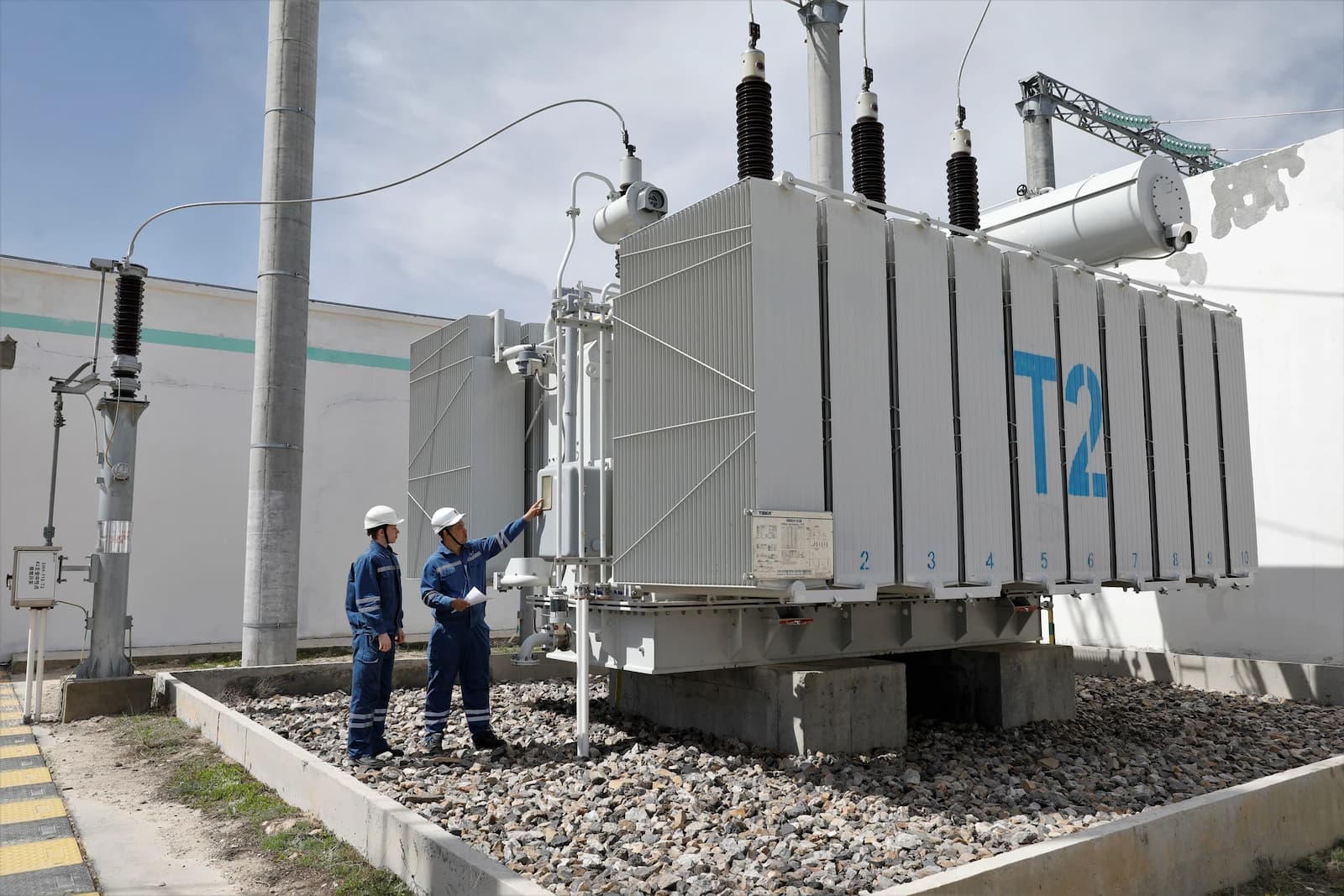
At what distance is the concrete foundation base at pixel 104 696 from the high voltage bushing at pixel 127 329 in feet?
9.84

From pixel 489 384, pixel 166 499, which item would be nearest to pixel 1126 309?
pixel 489 384

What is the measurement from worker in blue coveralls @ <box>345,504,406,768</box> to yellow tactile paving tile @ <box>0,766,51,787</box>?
2398 mm

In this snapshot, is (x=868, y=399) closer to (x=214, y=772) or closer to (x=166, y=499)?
(x=214, y=772)

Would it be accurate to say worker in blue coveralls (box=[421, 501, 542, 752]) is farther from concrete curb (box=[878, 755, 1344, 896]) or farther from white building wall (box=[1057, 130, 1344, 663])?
white building wall (box=[1057, 130, 1344, 663])

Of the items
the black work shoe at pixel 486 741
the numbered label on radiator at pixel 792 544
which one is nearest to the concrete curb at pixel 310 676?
the black work shoe at pixel 486 741

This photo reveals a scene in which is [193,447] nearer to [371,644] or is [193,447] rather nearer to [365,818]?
[371,644]

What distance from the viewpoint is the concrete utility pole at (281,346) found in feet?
37.5

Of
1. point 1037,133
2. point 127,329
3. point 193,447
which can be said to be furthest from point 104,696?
point 1037,133

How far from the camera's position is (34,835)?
19.4ft

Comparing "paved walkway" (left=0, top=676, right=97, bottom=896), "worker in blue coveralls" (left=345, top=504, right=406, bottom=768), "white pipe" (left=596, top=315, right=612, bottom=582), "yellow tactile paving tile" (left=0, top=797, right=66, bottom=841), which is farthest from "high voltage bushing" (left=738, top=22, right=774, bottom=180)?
"yellow tactile paving tile" (left=0, top=797, right=66, bottom=841)

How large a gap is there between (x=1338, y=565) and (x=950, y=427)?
670 centimetres

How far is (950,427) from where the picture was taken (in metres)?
7.14

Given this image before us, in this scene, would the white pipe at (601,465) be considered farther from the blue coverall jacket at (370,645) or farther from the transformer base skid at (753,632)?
the blue coverall jacket at (370,645)

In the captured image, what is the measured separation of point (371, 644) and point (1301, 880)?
6.30 meters
